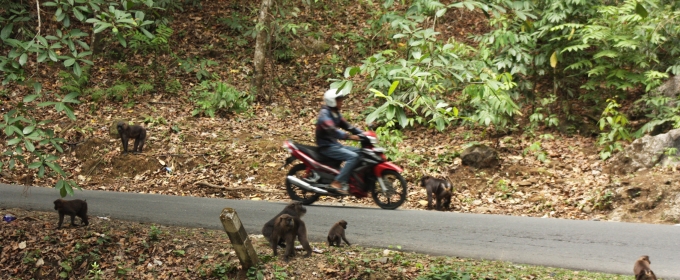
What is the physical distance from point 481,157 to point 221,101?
7863 millimetres

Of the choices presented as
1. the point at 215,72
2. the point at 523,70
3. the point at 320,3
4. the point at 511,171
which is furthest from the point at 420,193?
the point at 320,3

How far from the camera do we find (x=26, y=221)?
8.89m

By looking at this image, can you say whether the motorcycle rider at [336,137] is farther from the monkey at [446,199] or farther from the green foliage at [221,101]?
the green foliage at [221,101]

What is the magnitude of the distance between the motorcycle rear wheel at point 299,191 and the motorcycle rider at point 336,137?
684mm

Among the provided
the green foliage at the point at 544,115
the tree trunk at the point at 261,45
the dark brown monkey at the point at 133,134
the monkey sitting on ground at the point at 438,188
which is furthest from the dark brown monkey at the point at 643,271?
the tree trunk at the point at 261,45

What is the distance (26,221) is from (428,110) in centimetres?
685

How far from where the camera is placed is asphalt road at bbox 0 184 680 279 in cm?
688

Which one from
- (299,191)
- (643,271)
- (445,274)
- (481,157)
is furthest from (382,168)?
(481,157)

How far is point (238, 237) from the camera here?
621cm

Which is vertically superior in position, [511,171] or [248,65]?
[248,65]

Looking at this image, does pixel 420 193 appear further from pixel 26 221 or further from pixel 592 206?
pixel 26 221

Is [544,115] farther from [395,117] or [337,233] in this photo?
[337,233]

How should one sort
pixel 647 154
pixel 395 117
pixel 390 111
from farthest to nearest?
1. pixel 647 154
2. pixel 395 117
3. pixel 390 111

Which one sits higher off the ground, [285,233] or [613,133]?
[613,133]
